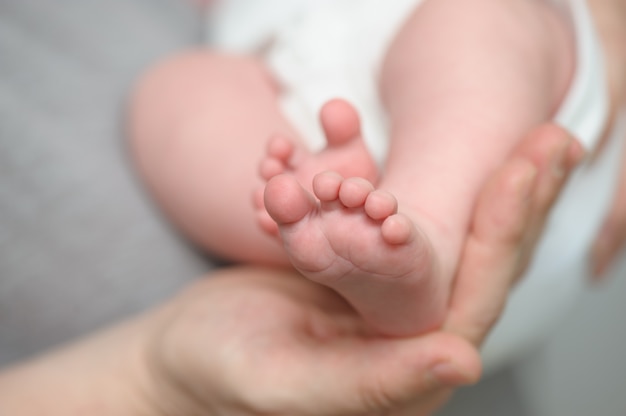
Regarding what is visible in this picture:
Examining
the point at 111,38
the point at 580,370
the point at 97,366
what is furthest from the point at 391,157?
the point at 580,370

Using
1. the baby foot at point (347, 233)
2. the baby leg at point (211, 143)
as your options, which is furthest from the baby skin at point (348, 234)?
the baby leg at point (211, 143)

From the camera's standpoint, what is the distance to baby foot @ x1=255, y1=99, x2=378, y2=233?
18.7 inches

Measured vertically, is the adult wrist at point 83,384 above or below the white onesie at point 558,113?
below

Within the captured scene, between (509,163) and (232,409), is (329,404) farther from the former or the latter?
(509,163)

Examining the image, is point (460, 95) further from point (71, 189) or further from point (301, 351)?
point (71, 189)

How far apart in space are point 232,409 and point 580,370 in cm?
79

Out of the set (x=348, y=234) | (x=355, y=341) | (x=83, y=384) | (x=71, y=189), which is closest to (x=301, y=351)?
(x=355, y=341)

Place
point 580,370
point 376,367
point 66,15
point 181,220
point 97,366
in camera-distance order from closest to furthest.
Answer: point 376,367 < point 97,366 < point 181,220 < point 66,15 < point 580,370

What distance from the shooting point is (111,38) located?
2.93ft

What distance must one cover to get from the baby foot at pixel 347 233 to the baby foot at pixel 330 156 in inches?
3.9

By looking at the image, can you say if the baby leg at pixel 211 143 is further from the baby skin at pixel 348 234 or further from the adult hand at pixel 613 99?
the adult hand at pixel 613 99

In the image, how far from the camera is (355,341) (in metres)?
0.48

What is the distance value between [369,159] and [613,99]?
0.39m

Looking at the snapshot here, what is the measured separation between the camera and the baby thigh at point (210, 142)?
2.10 ft
